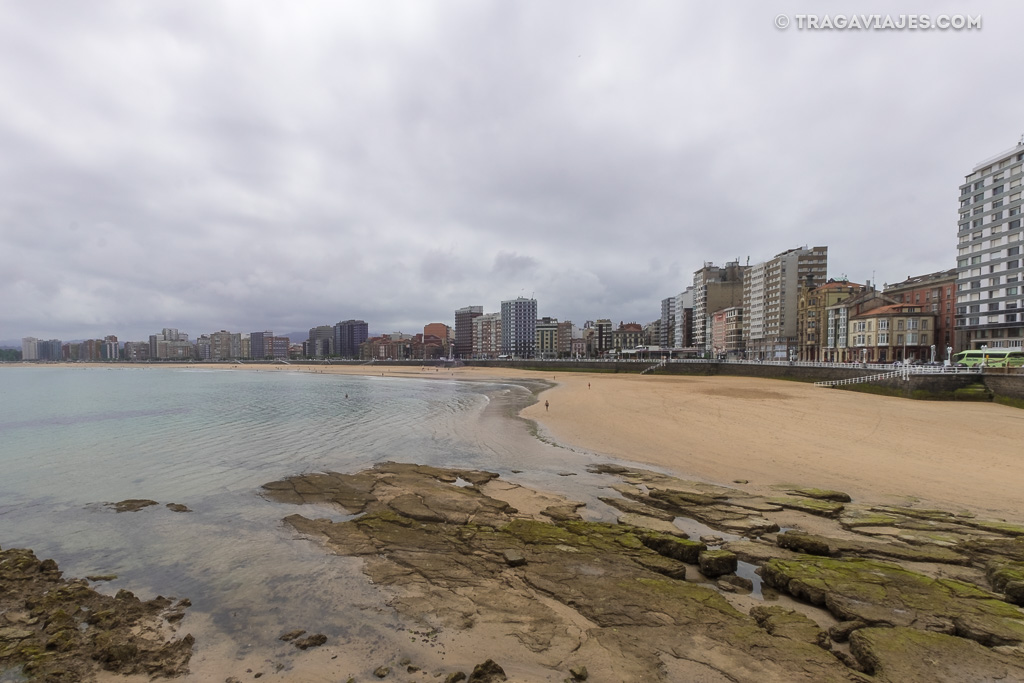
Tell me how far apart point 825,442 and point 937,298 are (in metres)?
68.3

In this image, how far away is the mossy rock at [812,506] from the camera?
1057 cm

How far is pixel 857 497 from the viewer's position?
12.1 m

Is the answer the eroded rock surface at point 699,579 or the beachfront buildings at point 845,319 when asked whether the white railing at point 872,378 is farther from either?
the eroded rock surface at point 699,579

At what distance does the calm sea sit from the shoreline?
12.7 feet

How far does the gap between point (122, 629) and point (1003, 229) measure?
8138cm

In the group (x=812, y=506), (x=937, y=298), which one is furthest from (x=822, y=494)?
(x=937, y=298)

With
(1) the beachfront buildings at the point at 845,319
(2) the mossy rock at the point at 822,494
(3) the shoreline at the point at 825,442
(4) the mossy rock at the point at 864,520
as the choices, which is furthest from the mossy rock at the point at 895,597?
(1) the beachfront buildings at the point at 845,319

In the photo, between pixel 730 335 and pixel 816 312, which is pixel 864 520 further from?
pixel 730 335

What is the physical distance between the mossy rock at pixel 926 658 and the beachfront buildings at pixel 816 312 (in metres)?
79.2

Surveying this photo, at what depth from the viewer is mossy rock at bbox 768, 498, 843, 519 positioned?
10.6 m

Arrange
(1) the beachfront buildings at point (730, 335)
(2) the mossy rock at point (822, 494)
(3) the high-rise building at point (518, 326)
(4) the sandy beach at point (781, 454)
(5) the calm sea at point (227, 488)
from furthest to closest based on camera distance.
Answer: (3) the high-rise building at point (518, 326) → (1) the beachfront buildings at point (730, 335) → (2) the mossy rock at point (822, 494) → (5) the calm sea at point (227, 488) → (4) the sandy beach at point (781, 454)

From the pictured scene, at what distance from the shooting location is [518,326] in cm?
17712

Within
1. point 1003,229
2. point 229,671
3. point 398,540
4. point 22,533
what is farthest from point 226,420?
point 1003,229

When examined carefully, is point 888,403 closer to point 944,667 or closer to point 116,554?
point 944,667
